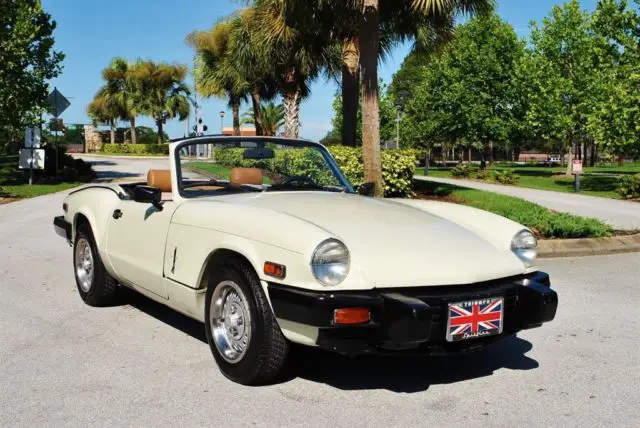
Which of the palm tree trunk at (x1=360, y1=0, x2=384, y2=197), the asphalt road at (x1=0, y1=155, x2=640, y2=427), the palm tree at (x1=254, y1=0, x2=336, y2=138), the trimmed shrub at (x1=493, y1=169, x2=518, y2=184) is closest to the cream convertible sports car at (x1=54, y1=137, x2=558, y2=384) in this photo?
the asphalt road at (x1=0, y1=155, x2=640, y2=427)

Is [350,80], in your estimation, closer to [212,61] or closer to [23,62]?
[23,62]

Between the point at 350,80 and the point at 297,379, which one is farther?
the point at 350,80

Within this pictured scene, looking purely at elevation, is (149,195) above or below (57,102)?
below

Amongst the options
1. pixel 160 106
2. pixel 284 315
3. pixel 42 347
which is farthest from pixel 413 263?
pixel 160 106

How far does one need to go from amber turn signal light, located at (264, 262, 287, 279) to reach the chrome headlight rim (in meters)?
0.17

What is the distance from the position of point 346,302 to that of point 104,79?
74135 millimetres

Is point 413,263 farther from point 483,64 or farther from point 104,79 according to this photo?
point 104,79

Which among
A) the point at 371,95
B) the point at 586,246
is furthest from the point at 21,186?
the point at 586,246

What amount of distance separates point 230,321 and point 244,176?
53.1 inches

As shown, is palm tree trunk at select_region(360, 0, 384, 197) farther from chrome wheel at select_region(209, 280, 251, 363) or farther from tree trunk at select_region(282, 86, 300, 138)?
tree trunk at select_region(282, 86, 300, 138)

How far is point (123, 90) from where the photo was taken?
→ 71.2 m

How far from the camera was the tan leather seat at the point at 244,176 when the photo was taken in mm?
4758

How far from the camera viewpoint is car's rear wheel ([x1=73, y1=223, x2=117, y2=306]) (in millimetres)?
5410

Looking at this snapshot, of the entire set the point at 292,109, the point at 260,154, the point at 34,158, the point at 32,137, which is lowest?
the point at 260,154
